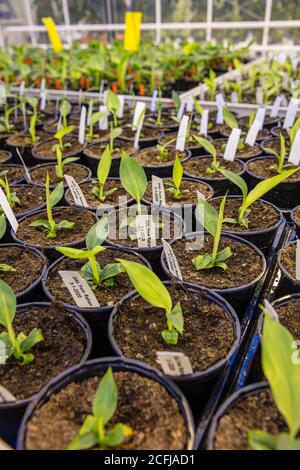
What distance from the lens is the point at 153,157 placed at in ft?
6.53

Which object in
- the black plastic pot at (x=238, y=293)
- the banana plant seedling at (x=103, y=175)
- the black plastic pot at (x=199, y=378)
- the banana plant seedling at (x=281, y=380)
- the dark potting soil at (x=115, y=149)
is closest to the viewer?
the banana plant seedling at (x=281, y=380)

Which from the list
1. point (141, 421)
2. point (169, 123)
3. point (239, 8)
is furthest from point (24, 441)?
point (239, 8)

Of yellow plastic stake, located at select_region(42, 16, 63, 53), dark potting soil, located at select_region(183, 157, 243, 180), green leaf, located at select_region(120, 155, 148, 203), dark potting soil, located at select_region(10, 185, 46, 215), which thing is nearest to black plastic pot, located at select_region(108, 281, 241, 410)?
green leaf, located at select_region(120, 155, 148, 203)

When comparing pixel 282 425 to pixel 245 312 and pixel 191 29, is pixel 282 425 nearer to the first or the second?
pixel 245 312

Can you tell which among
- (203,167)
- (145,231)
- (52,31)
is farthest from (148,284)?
(52,31)

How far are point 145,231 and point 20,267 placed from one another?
39cm

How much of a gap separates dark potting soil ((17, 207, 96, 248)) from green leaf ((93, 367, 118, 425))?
0.67 metres

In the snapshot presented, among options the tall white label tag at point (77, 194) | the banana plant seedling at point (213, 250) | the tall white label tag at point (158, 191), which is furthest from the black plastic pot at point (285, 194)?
the tall white label tag at point (77, 194)

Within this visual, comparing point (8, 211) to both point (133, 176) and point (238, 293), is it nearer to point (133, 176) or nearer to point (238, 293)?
point (133, 176)

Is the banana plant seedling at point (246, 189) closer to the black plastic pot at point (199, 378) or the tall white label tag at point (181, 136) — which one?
the black plastic pot at point (199, 378)

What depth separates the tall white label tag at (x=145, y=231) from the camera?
1212 mm

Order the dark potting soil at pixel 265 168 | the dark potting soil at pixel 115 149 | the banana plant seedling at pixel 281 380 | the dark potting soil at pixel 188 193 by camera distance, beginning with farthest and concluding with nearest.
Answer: the dark potting soil at pixel 115 149 → the dark potting soil at pixel 265 168 → the dark potting soil at pixel 188 193 → the banana plant seedling at pixel 281 380

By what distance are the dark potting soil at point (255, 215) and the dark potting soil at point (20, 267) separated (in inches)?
23.9

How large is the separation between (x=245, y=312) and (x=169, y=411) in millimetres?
449
